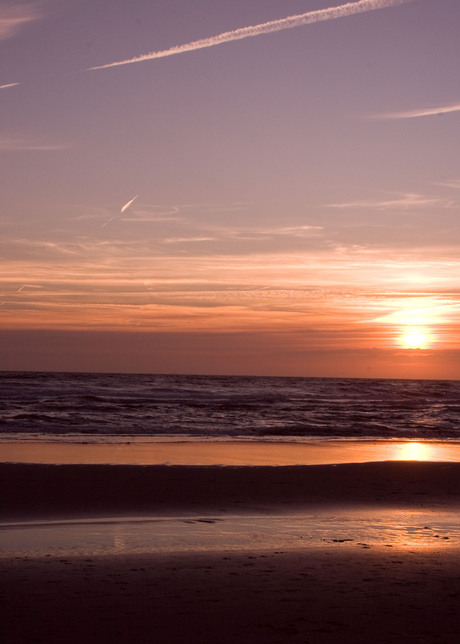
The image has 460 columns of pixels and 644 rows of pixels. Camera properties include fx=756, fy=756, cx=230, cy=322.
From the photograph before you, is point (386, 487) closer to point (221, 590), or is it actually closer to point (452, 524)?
point (452, 524)

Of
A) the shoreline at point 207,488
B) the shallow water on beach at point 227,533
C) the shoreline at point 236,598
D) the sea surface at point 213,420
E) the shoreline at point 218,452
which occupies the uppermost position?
the sea surface at point 213,420

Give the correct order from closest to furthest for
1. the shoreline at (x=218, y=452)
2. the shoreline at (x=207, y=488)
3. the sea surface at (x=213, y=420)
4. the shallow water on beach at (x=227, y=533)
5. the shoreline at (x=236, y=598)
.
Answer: the shoreline at (x=236, y=598)
the shallow water on beach at (x=227, y=533)
the shoreline at (x=207, y=488)
the shoreline at (x=218, y=452)
the sea surface at (x=213, y=420)

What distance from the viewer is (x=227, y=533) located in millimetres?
9500

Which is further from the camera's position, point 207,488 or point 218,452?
point 218,452

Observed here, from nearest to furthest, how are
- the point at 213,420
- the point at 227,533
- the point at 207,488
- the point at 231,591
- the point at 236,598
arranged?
the point at 236,598, the point at 231,591, the point at 227,533, the point at 207,488, the point at 213,420

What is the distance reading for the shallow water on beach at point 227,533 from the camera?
8.53m

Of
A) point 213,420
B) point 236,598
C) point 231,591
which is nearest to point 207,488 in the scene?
point 231,591

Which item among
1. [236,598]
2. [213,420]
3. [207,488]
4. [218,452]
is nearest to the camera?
[236,598]

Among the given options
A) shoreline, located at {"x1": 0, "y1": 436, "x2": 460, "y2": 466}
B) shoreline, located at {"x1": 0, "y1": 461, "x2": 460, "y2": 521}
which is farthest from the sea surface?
shoreline, located at {"x1": 0, "y1": 461, "x2": 460, "y2": 521}

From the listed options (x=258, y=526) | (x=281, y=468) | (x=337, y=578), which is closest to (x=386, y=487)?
(x=281, y=468)

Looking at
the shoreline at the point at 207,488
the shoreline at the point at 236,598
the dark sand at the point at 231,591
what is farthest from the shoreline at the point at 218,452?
the shoreline at the point at 236,598

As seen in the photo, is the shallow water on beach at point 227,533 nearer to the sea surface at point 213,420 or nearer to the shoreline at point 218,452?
the shoreline at point 218,452

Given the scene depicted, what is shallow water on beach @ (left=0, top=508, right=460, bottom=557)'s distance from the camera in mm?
8531

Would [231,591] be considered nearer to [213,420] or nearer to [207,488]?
[207,488]
